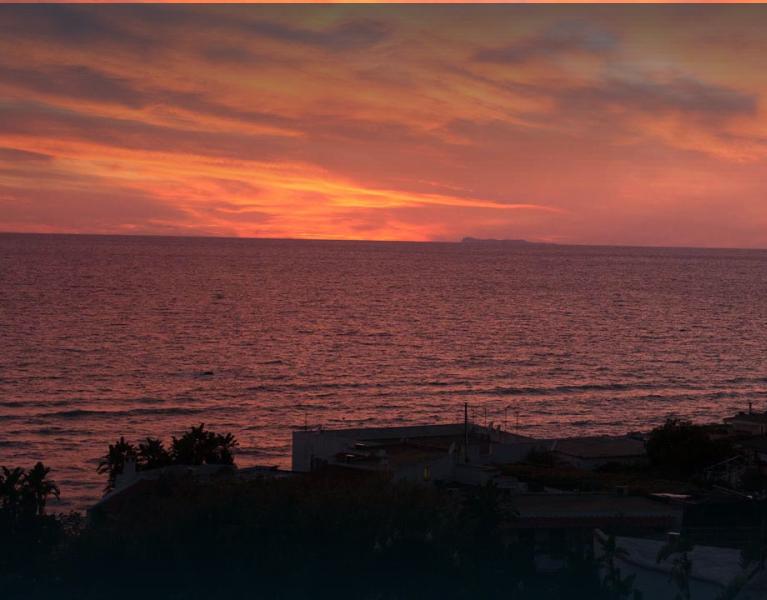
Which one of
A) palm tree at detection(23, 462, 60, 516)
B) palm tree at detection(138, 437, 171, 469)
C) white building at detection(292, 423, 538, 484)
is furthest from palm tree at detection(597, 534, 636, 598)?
palm tree at detection(138, 437, 171, 469)

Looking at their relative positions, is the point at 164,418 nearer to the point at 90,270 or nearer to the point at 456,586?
the point at 456,586

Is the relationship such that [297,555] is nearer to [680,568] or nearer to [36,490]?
[680,568]

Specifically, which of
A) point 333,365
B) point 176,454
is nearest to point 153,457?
point 176,454

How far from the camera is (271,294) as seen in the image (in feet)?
520

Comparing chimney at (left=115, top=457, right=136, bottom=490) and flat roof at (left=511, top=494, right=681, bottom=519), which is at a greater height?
flat roof at (left=511, top=494, right=681, bottom=519)

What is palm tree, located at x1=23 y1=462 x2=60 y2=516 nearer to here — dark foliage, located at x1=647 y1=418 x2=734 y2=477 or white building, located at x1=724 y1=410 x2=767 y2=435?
dark foliage, located at x1=647 y1=418 x2=734 y2=477

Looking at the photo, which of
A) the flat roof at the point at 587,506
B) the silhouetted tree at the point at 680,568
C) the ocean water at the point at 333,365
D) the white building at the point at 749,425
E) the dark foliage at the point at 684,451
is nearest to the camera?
the silhouetted tree at the point at 680,568

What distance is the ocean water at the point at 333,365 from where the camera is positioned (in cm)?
5578

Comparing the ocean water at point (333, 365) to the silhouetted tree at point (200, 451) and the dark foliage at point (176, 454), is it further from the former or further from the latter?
the silhouetted tree at point (200, 451)

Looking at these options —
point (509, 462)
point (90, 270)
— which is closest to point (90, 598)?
point (509, 462)

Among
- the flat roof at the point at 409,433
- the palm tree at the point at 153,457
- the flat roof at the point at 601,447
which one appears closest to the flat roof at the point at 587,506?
the flat roof at the point at 601,447

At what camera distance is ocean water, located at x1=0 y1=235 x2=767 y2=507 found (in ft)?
183

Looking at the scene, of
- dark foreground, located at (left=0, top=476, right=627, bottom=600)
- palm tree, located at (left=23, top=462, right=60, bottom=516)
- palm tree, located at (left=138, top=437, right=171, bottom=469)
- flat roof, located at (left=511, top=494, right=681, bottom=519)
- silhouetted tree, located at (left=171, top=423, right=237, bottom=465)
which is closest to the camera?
dark foreground, located at (left=0, top=476, right=627, bottom=600)

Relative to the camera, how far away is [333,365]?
8006 centimetres
